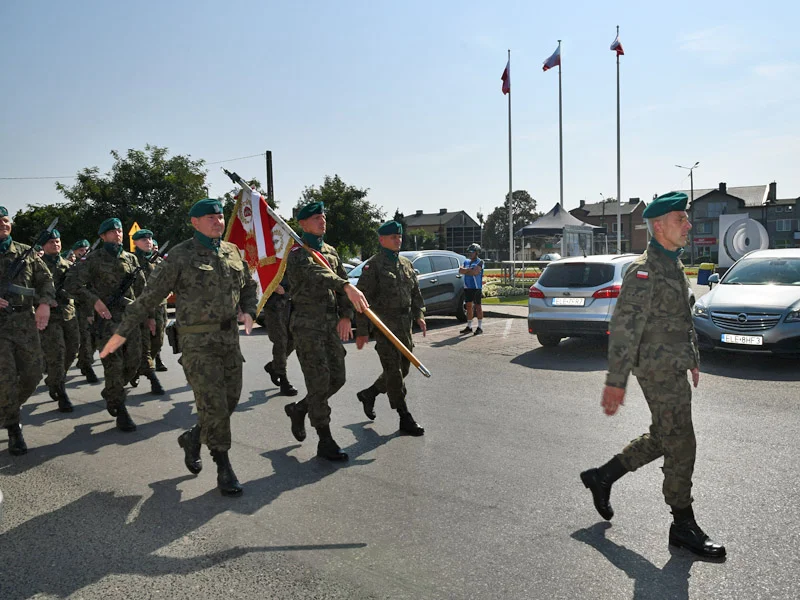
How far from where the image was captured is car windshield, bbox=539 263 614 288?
10.8m

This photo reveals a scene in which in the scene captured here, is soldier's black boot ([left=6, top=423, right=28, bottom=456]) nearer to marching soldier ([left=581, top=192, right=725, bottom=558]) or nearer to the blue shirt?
marching soldier ([left=581, top=192, right=725, bottom=558])

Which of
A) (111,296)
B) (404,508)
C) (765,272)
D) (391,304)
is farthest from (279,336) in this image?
(765,272)

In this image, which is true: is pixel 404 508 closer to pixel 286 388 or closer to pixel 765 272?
pixel 286 388

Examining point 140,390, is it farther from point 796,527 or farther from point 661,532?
point 796,527

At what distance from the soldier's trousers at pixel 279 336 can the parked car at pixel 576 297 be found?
420 cm

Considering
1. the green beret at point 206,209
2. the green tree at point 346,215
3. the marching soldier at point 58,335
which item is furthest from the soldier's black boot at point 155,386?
the green tree at point 346,215

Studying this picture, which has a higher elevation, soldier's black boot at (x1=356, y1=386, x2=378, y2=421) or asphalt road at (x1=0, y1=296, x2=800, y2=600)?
soldier's black boot at (x1=356, y1=386, x2=378, y2=421)

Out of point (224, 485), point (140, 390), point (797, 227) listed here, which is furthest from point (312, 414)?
point (797, 227)

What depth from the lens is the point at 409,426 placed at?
6.28 metres

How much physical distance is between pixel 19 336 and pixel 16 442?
904 mm

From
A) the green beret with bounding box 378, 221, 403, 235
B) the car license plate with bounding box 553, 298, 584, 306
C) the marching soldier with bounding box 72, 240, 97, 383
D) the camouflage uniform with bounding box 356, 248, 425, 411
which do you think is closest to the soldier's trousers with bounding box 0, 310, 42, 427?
the camouflage uniform with bounding box 356, 248, 425, 411

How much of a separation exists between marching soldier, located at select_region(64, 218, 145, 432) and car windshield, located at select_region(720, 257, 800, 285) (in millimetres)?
8621

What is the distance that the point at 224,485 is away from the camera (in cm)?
472

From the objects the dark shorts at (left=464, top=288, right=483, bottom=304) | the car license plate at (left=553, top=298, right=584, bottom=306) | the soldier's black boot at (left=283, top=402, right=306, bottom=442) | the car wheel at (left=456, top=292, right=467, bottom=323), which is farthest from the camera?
the car wheel at (left=456, top=292, right=467, bottom=323)
